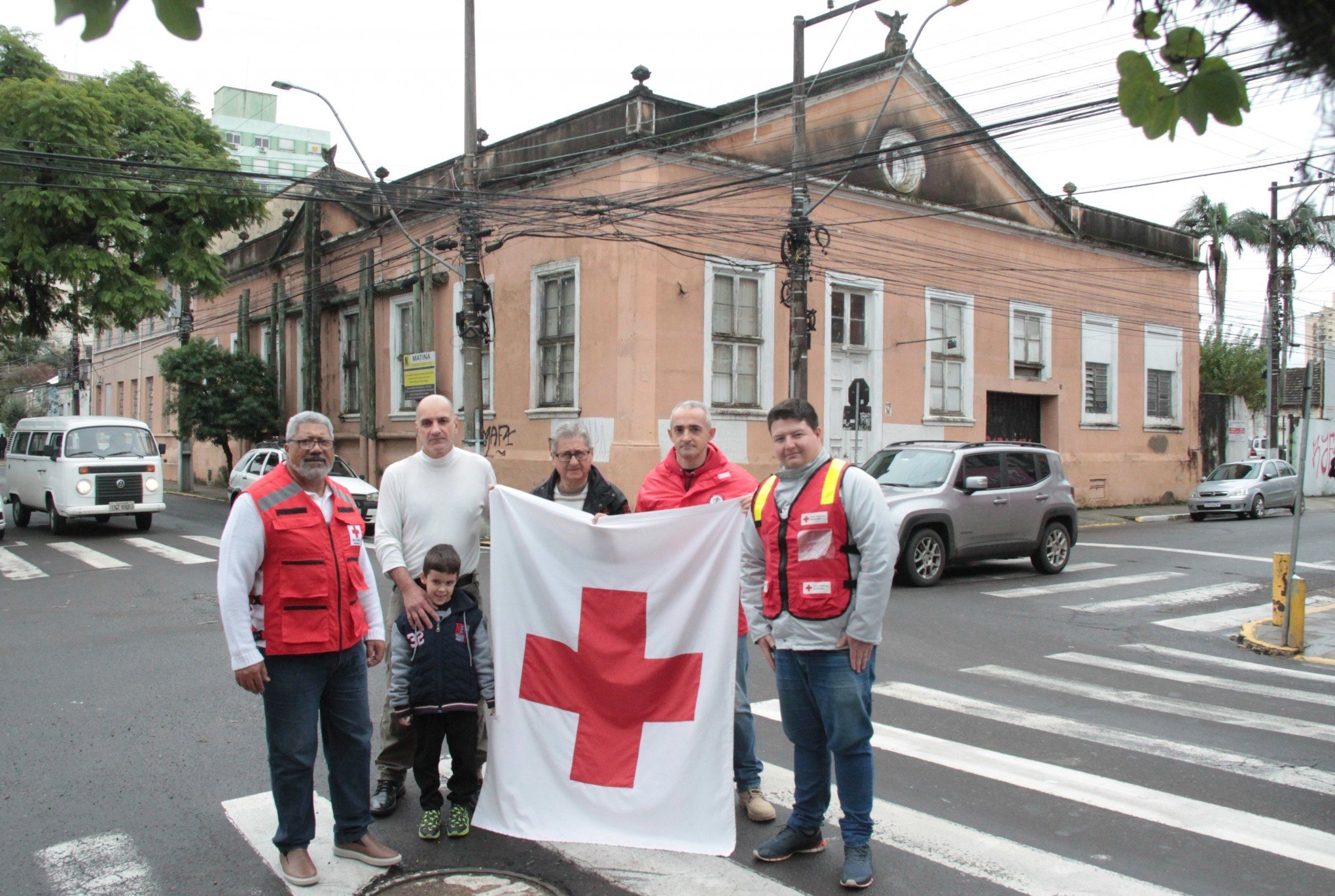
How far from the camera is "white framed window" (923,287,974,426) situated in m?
24.5

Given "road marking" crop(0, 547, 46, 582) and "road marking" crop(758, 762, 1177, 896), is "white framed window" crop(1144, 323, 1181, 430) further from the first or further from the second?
"road marking" crop(758, 762, 1177, 896)

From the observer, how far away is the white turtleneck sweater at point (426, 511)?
15.5 ft

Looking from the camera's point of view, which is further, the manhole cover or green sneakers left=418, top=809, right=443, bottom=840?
green sneakers left=418, top=809, right=443, bottom=840

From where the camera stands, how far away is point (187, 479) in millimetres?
33125

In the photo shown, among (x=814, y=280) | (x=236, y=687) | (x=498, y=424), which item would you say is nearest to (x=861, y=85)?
(x=814, y=280)

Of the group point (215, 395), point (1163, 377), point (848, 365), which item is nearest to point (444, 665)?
point (848, 365)

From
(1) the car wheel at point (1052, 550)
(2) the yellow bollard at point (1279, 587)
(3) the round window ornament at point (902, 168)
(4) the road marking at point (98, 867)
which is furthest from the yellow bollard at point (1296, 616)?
(3) the round window ornament at point (902, 168)

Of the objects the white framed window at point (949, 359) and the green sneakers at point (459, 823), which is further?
the white framed window at point (949, 359)

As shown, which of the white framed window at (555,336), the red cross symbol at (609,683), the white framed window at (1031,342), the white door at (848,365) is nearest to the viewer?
the red cross symbol at (609,683)

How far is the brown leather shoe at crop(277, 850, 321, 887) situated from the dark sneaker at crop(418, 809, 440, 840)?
0.50 m

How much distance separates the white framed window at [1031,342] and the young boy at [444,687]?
2403 centimetres

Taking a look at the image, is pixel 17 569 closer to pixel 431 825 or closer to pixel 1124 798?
pixel 431 825

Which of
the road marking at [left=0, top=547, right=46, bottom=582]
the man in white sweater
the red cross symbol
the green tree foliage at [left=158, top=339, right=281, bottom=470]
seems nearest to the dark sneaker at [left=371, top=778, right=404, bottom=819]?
the man in white sweater

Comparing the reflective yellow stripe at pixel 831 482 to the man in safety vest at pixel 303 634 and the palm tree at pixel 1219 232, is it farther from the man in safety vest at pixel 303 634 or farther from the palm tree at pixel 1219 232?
the palm tree at pixel 1219 232
